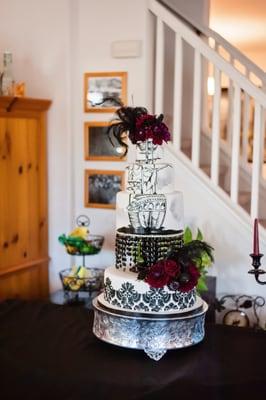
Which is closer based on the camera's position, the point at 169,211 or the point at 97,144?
the point at 169,211

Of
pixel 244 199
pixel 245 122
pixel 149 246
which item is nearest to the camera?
pixel 149 246

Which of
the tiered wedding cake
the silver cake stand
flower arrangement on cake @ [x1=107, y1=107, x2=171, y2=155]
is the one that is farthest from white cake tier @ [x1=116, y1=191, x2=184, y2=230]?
the silver cake stand

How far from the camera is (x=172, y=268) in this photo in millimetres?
1946

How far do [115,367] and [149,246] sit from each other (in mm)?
489

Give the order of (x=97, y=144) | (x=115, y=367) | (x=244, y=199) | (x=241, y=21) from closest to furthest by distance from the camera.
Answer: (x=115, y=367) → (x=97, y=144) → (x=244, y=199) → (x=241, y=21)

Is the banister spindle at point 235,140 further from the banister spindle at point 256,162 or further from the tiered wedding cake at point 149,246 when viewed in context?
the tiered wedding cake at point 149,246

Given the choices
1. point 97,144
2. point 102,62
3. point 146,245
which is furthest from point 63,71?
point 146,245

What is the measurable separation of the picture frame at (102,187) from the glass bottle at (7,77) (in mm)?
780

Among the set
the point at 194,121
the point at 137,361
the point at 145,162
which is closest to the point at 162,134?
the point at 145,162

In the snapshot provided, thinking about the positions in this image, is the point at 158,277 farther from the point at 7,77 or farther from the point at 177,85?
the point at 7,77

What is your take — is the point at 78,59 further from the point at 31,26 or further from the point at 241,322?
the point at 241,322

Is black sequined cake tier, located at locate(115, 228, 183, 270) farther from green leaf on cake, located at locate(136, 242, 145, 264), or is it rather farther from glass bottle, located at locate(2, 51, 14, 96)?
glass bottle, located at locate(2, 51, 14, 96)

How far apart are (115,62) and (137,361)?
2357mm

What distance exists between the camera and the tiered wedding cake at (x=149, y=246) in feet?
6.54
